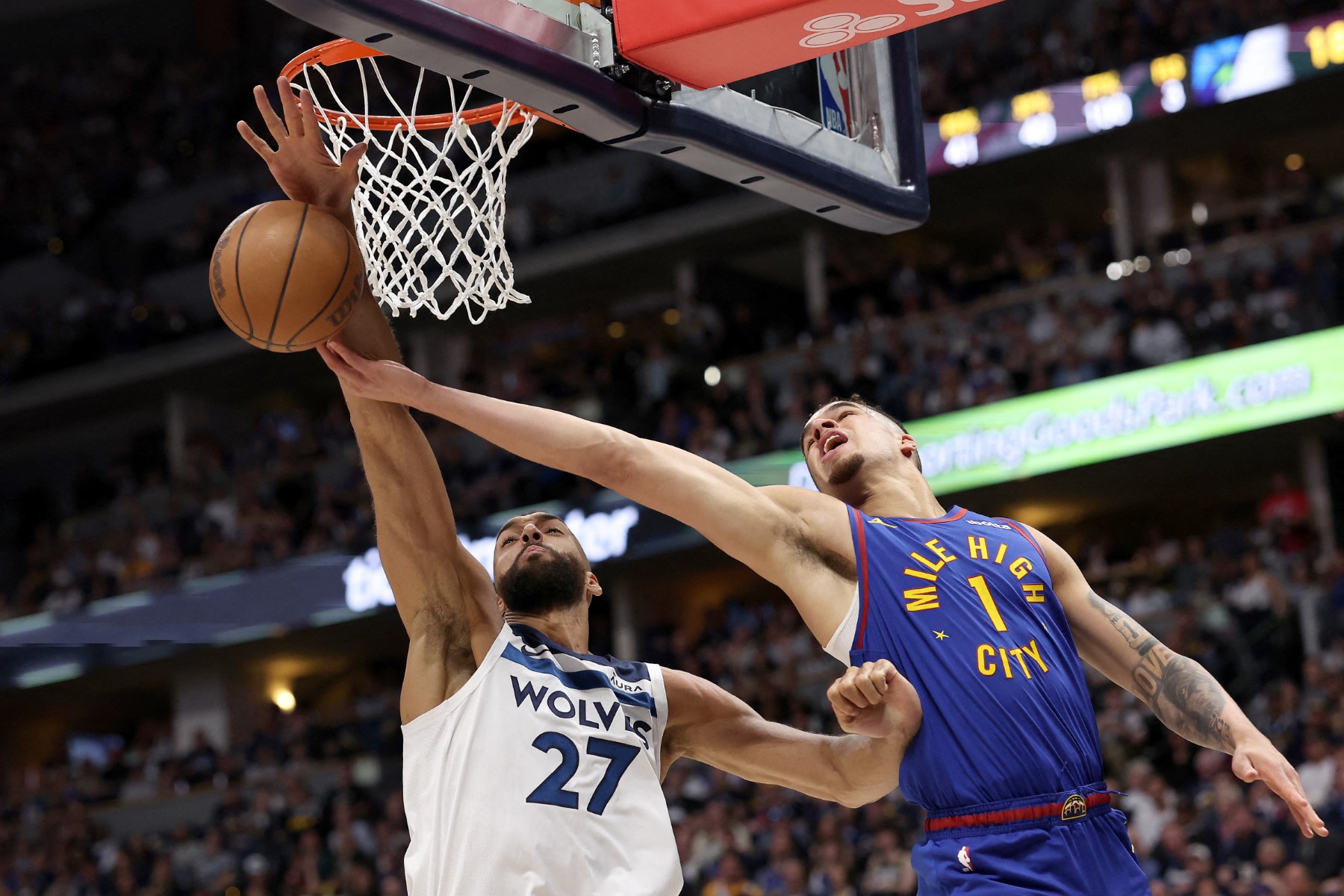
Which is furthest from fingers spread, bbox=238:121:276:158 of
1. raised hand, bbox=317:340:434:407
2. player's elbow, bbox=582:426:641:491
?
player's elbow, bbox=582:426:641:491

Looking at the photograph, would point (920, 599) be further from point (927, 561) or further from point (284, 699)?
point (284, 699)

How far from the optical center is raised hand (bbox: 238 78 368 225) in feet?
12.0

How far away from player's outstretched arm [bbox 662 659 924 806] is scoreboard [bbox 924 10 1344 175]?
513 inches

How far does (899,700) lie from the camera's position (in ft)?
10.7

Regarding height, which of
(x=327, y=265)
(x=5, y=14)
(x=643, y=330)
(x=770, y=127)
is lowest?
(x=327, y=265)

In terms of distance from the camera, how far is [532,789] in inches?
150

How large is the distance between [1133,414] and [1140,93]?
4.07m

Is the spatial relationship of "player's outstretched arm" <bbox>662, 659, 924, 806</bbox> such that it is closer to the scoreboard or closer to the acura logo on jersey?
the acura logo on jersey

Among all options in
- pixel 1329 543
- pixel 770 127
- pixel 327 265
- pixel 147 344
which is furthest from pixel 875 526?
pixel 147 344

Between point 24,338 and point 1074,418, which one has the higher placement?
point 24,338

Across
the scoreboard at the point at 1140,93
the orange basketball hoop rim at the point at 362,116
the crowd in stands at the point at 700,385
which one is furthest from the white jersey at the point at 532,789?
the scoreboard at the point at 1140,93

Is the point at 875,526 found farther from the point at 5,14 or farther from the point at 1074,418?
the point at 5,14

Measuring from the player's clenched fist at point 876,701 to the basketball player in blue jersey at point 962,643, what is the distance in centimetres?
3

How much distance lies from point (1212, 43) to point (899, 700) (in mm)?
14454
